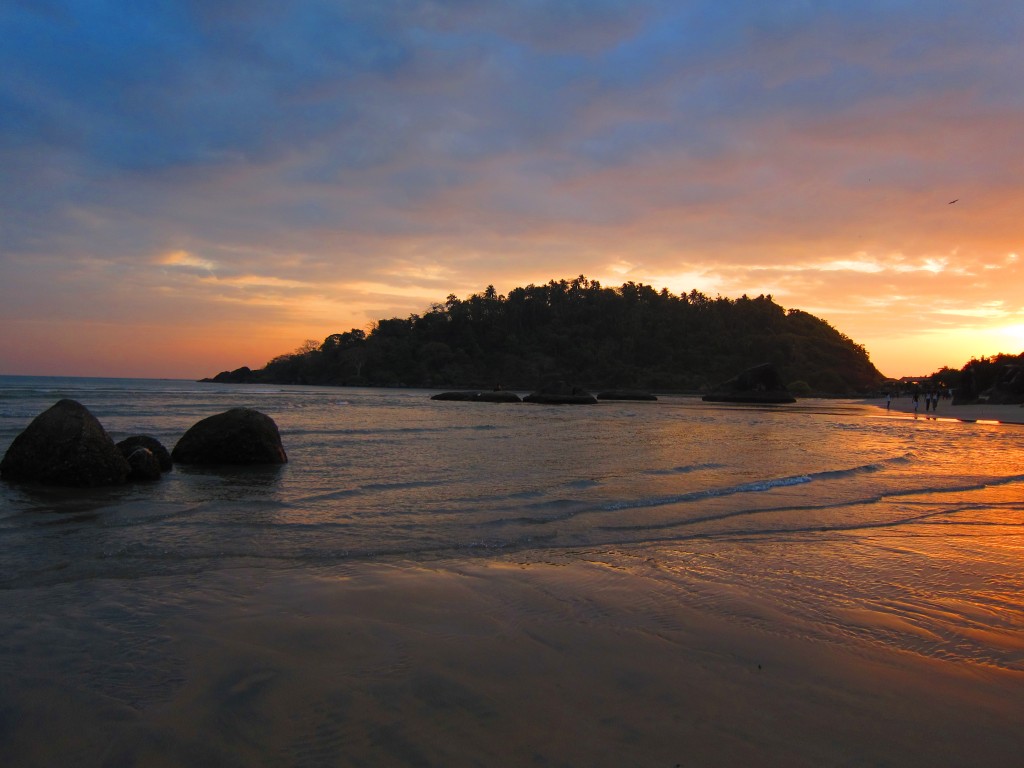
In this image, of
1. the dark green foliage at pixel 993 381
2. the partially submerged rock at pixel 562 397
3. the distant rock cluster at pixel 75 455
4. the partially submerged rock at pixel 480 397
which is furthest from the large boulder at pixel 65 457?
the dark green foliage at pixel 993 381

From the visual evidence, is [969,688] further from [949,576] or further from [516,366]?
[516,366]

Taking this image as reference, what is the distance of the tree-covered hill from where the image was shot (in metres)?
131

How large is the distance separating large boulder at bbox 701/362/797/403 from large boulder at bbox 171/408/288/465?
213 feet

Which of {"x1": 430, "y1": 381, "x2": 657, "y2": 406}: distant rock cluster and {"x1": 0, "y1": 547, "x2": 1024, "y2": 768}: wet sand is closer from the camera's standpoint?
{"x1": 0, "y1": 547, "x2": 1024, "y2": 768}: wet sand

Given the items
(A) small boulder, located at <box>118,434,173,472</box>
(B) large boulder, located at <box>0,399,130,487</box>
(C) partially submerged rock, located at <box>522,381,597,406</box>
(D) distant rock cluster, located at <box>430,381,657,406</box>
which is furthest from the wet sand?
(D) distant rock cluster, located at <box>430,381,657,406</box>

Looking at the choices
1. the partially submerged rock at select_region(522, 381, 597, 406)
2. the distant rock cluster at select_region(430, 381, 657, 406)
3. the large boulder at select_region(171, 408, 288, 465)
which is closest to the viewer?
the large boulder at select_region(171, 408, 288, 465)

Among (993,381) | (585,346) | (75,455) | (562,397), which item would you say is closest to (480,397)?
(562,397)

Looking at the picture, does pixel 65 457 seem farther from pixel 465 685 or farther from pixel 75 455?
pixel 465 685

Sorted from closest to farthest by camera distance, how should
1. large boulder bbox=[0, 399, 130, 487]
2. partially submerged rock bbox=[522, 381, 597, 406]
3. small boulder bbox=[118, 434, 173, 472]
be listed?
large boulder bbox=[0, 399, 130, 487]
small boulder bbox=[118, 434, 173, 472]
partially submerged rock bbox=[522, 381, 597, 406]

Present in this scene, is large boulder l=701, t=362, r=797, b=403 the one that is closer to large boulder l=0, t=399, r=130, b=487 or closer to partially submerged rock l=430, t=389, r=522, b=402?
partially submerged rock l=430, t=389, r=522, b=402

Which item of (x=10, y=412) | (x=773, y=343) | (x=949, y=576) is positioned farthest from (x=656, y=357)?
(x=949, y=576)

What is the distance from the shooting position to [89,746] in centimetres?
274

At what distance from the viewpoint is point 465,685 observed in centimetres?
337

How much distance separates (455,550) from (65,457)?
700 centimetres
